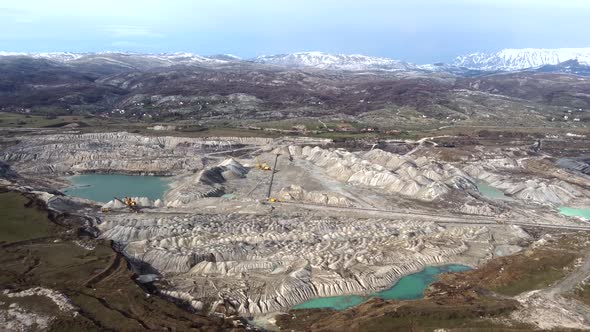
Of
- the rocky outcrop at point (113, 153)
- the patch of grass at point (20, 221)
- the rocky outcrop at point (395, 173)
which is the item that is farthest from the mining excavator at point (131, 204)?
the rocky outcrop at point (395, 173)

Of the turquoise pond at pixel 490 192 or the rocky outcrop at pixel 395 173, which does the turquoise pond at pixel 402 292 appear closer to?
the rocky outcrop at pixel 395 173

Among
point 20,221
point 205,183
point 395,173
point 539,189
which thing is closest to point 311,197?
point 205,183

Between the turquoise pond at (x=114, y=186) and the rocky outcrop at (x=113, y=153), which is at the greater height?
the rocky outcrop at (x=113, y=153)

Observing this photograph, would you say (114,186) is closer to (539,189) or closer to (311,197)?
(311,197)

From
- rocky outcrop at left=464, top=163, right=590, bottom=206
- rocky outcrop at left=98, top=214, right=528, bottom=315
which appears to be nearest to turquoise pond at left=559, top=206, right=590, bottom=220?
rocky outcrop at left=464, top=163, right=590, bottom=206

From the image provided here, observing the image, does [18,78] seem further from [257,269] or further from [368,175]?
[257,269]

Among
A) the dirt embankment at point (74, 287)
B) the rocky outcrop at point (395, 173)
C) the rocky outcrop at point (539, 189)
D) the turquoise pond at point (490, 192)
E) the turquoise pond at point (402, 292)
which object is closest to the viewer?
the dirt embankment at point (74, 287)
